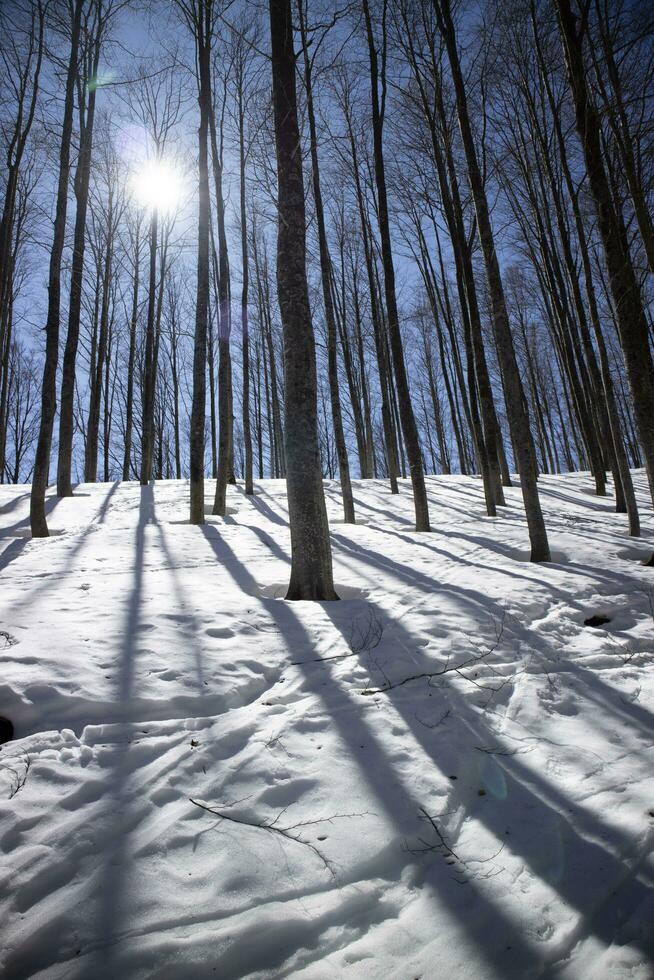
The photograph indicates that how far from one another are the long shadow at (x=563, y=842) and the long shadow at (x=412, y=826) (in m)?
0.21

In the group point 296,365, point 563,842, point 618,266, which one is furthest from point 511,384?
point 563,842

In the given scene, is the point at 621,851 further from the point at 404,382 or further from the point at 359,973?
the point at 404,382

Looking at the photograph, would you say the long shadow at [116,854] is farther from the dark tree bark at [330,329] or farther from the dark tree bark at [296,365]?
the dark tree bark at [330,329]

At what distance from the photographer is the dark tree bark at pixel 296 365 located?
459cm

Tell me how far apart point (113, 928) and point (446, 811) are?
134 centimetres

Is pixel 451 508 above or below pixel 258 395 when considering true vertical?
below

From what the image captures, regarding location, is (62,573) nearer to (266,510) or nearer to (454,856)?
(454,856)

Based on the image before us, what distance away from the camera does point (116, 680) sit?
273 centimetres

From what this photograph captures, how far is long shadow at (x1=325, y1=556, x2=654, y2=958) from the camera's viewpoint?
58.4 inches

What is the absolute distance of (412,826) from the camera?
183cm

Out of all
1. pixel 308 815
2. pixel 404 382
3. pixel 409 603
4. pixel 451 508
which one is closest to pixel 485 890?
pixel 308 815

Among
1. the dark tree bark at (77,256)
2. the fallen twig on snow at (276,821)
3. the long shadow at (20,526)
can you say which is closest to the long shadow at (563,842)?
the fallen twig on snow at (276,821)

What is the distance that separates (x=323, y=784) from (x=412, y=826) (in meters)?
0.44

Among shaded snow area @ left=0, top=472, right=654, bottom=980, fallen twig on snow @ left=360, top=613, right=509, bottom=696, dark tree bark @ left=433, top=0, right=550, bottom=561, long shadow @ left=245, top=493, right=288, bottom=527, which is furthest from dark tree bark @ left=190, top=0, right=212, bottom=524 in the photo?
fallen twig on snow @ left=360, top=613, right=509, bottom=696
